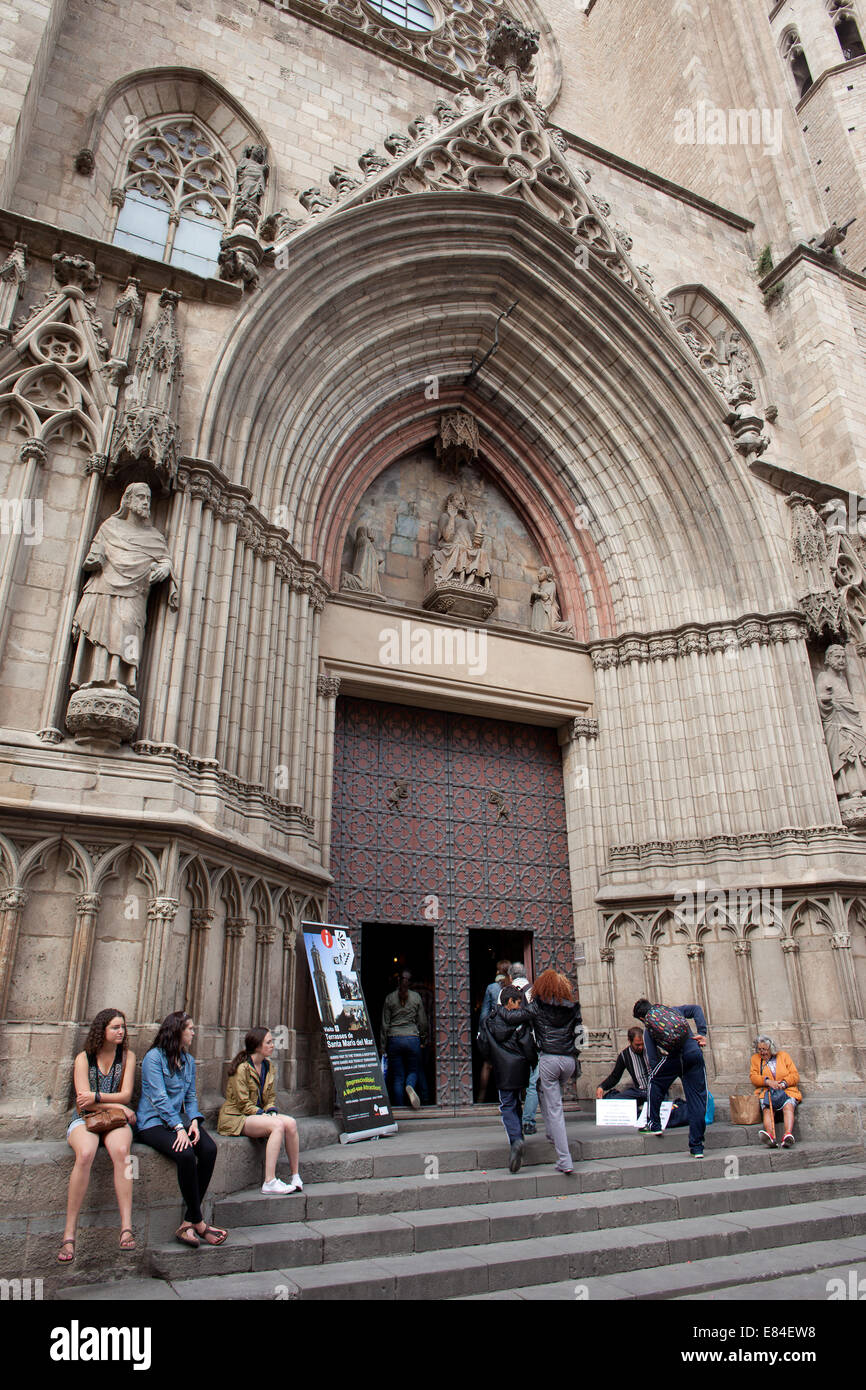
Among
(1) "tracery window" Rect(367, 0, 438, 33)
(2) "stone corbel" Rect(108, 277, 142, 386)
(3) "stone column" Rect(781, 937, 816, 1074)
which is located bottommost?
(3) "stone column" Rect(781, 937, 816, 1074)

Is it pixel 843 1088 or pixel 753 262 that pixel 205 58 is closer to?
pixel 753 262

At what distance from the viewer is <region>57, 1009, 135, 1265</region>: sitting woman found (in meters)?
4.85

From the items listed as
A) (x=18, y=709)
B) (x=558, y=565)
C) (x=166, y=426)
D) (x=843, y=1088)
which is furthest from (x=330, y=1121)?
(x=558, y=565)

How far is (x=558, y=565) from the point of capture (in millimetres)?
12188

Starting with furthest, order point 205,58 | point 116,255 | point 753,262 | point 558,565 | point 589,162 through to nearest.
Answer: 1. point 753,262
2. point 589,162
3. point 558,565
4. point 205,58
5. point 116,255

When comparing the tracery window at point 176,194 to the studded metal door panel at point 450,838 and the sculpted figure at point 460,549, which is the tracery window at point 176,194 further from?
the studded metal door panel at point 450,838

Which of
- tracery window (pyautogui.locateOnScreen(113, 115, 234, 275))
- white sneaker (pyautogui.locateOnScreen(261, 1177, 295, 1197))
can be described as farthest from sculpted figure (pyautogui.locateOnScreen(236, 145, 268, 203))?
white sneaker (pyautogui.locateOnScreen(261, 1177, 295, 1197))

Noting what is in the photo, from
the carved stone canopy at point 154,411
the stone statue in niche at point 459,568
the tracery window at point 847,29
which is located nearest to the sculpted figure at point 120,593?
the carved stone canopy at point 154,411

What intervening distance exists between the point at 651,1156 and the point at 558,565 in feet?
24.2

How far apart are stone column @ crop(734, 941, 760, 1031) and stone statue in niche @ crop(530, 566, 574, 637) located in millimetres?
4339

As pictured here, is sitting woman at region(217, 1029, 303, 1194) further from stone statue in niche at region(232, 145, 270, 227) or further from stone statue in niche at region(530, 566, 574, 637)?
stone statue in niche at region(232, 145, 270, 227)

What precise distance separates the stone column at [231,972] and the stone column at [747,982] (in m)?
→ 5.43

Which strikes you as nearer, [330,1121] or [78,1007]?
[78,1007]

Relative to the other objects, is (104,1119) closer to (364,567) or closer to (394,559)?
(364,567)
